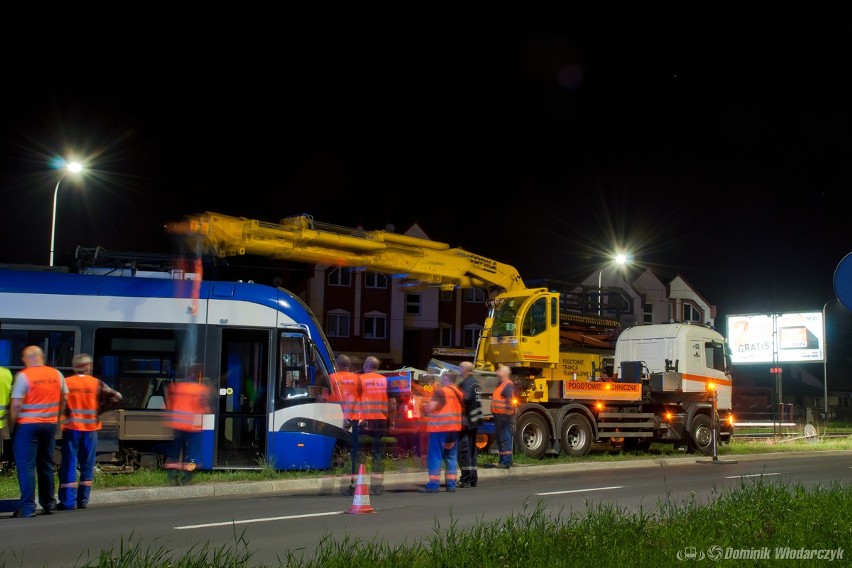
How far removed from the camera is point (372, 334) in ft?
180

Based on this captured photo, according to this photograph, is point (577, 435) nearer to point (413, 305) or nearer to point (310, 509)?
point (310, 509)

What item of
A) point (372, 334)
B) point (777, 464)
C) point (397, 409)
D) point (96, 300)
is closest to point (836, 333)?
point (372, 334)

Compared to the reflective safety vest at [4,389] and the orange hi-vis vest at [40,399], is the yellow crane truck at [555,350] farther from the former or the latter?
the orange hi-vis vest at [40,399]

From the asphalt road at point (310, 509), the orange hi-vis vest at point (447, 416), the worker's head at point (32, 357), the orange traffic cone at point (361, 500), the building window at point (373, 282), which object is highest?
the building window at point (373, 282)

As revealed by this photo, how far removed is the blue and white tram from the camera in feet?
48.9

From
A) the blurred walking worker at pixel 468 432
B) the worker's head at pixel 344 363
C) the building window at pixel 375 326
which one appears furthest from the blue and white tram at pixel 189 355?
the building window at pixel 375 326

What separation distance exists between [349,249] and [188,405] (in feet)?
16.1

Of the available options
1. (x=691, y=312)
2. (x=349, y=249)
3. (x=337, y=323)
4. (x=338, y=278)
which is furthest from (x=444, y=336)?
(x=349, y=249)

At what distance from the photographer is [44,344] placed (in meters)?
15.0

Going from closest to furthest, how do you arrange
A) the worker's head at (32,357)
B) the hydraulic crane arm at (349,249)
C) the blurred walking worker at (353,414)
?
the worker's head at (32,357), the blurred walking worker at (353,414), the hydraulic crane arm at (349,249)

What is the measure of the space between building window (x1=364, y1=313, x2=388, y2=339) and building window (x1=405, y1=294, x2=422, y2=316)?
178cm

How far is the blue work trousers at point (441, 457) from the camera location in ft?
44.7

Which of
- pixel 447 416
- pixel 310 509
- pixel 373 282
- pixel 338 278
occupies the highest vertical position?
pixel 338 278

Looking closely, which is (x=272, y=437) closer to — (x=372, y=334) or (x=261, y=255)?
(x=261, y=255)
